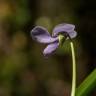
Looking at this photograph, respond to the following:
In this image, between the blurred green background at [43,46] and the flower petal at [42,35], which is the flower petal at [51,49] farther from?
the blurred green background at [43,46]

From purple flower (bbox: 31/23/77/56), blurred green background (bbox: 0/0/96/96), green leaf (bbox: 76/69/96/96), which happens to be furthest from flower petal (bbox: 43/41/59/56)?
blurred green background (bbox: 0/0/96/96)

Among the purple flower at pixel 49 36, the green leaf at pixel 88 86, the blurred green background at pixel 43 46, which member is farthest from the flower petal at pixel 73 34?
the blurred green background at pixel 43 46

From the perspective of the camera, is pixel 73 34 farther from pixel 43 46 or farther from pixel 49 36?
pixel 43 46

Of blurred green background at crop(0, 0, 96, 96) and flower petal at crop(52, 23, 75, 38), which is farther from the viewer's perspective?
blurred green background at crop(0, 0, 96, 96)

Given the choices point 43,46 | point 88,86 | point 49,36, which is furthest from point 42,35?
point 43,46

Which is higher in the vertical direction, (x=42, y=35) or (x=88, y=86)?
(x=42, y=35)

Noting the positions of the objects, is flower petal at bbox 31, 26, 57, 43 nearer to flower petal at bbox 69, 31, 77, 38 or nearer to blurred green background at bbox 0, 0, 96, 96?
flower petal at bbox 69, 31, 77, 38

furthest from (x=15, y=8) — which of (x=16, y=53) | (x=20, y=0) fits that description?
(x=16, y=53)

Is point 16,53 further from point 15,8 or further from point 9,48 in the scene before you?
point 15,8
